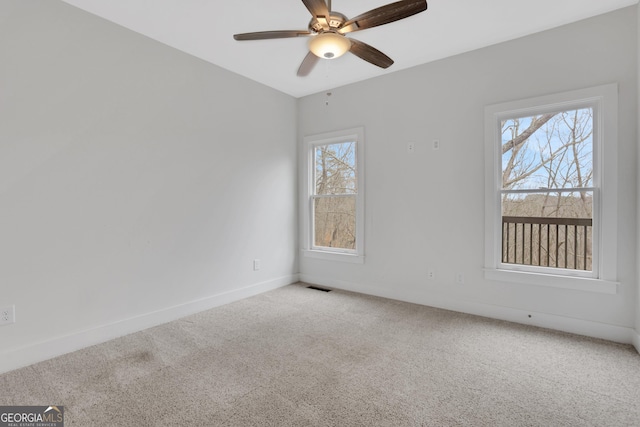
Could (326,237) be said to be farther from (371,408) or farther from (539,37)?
(539,37)

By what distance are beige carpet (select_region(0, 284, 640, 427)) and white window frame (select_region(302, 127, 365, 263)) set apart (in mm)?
1211

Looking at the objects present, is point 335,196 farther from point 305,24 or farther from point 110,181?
point 110,181

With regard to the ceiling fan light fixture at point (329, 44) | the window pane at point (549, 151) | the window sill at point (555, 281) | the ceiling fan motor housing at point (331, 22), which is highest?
the ceiling fan motor housing at point (331, 22)

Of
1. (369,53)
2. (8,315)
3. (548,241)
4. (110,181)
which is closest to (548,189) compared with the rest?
(548,241)

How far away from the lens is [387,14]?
1.92 meters

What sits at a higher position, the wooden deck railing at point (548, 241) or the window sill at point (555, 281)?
the wooden deck railing at point (548, 241)

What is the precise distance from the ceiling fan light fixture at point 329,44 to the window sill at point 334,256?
8.11 ft

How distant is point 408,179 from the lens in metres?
3.61

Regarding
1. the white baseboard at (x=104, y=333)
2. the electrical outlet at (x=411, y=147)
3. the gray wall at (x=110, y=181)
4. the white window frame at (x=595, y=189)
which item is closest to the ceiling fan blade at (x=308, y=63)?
the gray wall at (x=110, y=181)

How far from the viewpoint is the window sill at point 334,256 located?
158 inches

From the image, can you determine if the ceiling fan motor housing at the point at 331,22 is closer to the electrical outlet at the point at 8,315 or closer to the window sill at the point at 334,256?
the window sill at the point at 334,256

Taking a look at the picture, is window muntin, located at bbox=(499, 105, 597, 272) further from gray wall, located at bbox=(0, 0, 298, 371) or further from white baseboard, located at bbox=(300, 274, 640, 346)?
gray wall, located at bbox=(0, 0, 298, 371)

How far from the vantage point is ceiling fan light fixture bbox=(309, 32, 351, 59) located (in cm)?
213

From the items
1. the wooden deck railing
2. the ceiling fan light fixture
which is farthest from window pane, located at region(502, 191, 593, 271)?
the ceiling fan light fixture
